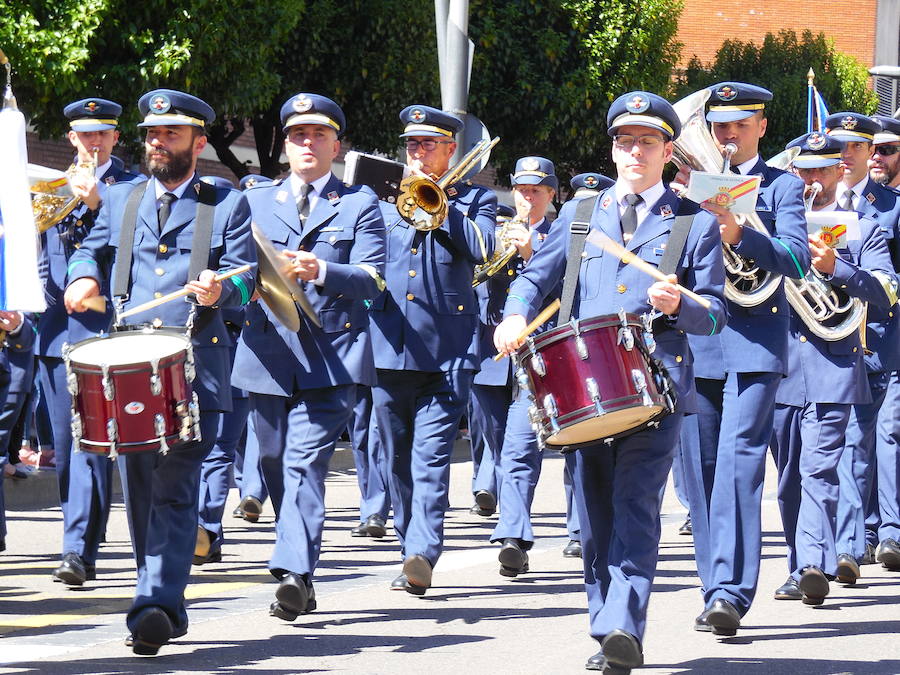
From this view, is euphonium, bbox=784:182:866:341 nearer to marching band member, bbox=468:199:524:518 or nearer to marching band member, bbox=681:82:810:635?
marching band member, bbox=681:82:810:635

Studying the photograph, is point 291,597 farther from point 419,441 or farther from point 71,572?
point 71,572

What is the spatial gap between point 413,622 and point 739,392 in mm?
1745

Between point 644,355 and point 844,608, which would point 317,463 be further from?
point 844,608

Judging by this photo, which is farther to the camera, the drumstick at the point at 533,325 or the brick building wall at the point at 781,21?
the brick building wall at the point at 781,21

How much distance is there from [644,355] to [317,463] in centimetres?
204

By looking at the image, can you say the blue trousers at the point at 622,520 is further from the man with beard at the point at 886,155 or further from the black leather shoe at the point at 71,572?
the man with beard at the point at 886,155

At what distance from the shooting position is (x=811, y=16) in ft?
161

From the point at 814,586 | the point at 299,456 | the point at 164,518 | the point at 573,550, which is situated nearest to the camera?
the point at 164,518

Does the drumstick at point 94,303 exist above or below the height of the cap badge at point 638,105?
below

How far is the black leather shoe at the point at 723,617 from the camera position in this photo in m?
7.19

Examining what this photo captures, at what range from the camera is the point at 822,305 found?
884cm

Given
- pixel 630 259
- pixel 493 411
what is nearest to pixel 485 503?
pixel 493 411

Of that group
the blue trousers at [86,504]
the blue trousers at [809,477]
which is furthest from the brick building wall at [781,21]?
the blue trousers at [86,504]

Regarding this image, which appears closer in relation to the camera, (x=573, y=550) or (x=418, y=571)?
(x=418, y=571)
